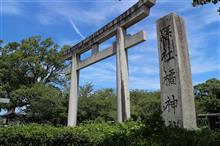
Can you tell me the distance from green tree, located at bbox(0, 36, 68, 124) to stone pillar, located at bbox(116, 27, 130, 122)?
12.8 meters

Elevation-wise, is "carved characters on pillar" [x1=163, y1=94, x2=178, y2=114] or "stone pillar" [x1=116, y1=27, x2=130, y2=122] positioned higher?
"stone pillar" [x1=116, y1=27, x2=130, y2=122]

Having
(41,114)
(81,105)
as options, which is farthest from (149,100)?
(41,114)

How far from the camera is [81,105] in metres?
21.2

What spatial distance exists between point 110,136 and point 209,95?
3469cm

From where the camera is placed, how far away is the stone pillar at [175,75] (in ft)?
26.5

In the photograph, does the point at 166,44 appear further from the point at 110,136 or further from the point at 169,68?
the point at 110,136

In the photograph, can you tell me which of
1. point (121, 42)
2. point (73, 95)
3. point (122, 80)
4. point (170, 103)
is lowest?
point (170, 103)

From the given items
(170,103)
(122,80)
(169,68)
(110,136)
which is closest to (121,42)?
(122,80)

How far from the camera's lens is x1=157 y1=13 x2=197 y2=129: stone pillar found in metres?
8.06

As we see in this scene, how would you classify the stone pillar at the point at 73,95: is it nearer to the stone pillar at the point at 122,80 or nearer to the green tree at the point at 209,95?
the stone pillar at the point at 122,80

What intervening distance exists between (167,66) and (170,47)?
611mm

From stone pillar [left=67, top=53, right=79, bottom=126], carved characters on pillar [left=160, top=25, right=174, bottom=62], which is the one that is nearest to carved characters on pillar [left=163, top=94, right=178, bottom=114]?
carved characters on pillar [left=160, top=25, right=174, bottom=62]

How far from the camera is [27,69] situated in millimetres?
26984

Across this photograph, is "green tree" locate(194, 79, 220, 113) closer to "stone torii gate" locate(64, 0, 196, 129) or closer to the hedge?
"stone torii gate" locate(64, 0, 196, 129)
